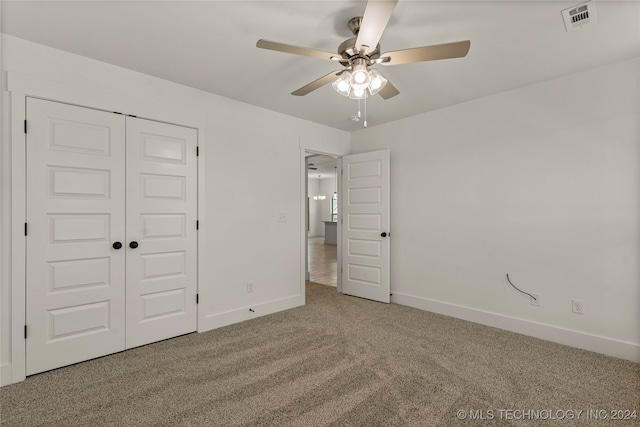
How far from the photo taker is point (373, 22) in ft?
5.03

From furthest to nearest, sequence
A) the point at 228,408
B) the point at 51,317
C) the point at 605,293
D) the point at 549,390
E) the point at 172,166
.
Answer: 1. the point at 172,166
2. the point at 605,293
3. the point at 51,317
4. the point at 549,390
5. the point at 228,408

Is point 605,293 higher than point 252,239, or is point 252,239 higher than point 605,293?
point 252,239

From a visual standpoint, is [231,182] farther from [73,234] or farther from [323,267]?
[323,267]

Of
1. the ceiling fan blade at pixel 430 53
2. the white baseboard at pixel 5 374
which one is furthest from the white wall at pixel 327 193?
the white baseboard at pixel 5 374

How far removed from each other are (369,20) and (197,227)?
8.26 ft

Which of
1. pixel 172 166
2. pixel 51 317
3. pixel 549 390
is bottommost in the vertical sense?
pixel 549 390

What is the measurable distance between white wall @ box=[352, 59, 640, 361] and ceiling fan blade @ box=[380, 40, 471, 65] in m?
1.89

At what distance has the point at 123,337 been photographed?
2674 millimetres

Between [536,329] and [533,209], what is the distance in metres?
1.22

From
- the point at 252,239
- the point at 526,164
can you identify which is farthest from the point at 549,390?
the point at 252,239

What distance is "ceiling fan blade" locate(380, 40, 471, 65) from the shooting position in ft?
5.46

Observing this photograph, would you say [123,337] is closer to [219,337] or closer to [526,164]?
[219,337]

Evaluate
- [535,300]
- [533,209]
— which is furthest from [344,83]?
[535,300]

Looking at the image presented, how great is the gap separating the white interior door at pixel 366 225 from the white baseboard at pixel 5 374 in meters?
3.63
